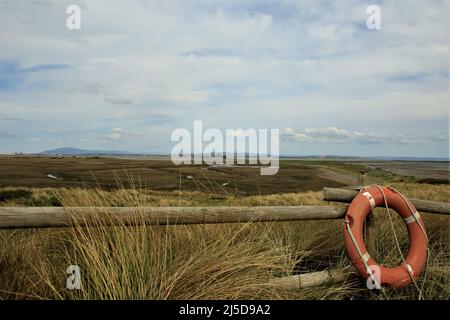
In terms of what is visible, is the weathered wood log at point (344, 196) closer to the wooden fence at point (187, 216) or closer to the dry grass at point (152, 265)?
the wooden fence at point (187, 216)

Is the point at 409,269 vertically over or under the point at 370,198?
under

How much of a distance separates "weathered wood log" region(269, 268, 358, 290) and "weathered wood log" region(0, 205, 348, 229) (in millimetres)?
594

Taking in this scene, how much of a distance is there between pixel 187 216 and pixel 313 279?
1399 millimetres

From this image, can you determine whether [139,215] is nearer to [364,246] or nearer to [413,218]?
[364,246]

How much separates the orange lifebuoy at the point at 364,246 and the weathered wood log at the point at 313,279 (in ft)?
0.60

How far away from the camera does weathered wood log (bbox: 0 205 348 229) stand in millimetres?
3041

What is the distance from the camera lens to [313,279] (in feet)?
12.5

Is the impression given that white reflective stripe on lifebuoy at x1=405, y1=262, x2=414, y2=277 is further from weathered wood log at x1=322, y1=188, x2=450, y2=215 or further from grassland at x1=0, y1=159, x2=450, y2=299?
weathered wood log at x1=322, y1=188, x2=450, y2=215

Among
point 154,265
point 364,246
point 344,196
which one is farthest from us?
point 344,196

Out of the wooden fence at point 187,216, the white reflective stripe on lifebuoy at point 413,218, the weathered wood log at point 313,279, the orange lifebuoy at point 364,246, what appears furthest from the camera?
the white reflective stripe on lifebuoy at point 413,218

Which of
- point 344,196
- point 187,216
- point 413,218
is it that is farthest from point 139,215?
point 413,218

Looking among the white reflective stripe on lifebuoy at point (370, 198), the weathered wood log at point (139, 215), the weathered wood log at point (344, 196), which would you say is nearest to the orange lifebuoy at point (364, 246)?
the white reflective stripe on lifebuoy at point (370, 198)

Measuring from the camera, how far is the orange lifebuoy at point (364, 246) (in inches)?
153

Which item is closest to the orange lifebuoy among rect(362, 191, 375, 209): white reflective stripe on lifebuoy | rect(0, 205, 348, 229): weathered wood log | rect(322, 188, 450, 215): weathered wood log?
rect(362, 191, 375, 209): white reflective stripe on lifebuoy
